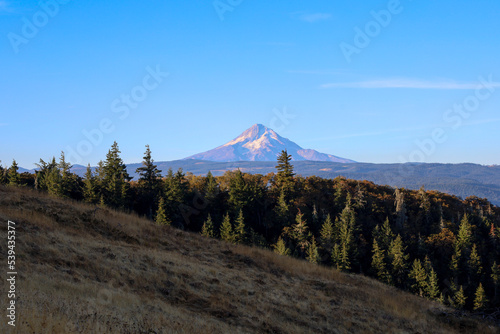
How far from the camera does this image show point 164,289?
13977mm

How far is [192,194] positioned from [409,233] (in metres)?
36.3

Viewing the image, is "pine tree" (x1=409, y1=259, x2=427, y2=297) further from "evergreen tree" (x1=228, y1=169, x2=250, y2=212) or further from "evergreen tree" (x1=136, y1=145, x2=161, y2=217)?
"evergreen tree" (x1=136, y1=145, x2=161, y2=217)

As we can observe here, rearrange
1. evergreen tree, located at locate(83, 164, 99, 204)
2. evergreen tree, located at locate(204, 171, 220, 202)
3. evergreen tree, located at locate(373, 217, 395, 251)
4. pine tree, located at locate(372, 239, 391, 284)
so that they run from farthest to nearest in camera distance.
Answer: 1. evergreen tree, located at locate(204, 171, 220, 202)
2. evergreen tree, located at locate(373, 217, 395, 251)
3. pine tree, located at locate(372, 239, 391, 284)
4. evergreen tree, located at locate(83, 164, 99, 204)

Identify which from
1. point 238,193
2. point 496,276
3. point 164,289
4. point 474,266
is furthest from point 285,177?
point 164,289

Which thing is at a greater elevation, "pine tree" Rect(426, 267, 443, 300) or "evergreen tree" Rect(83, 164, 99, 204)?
"evergreen tree" Rect(83, 164, 99, 204)

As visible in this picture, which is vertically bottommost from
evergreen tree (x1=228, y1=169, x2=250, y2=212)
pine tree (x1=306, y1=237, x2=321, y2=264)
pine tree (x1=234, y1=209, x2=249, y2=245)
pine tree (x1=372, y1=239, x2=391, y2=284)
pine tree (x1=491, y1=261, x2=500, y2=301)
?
pine tree (x1=491, y1=261, x2=500, y2=301)

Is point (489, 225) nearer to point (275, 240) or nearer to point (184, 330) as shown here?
point (275, 240)

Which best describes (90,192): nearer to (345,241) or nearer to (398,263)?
(345,241)

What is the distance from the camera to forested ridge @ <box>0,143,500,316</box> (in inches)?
1897

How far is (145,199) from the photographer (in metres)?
53.2

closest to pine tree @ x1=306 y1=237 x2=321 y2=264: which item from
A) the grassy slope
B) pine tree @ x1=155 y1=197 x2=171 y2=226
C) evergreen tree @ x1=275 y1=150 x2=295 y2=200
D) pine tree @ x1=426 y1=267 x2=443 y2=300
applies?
evergreen tree @ x1=275 y1=150 x2=295 y2=200

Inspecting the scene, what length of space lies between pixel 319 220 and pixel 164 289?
147 ft

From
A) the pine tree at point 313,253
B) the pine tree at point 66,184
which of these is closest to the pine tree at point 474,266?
the pine tree at point 313,253

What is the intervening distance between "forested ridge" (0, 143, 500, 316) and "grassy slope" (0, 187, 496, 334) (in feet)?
71.4
